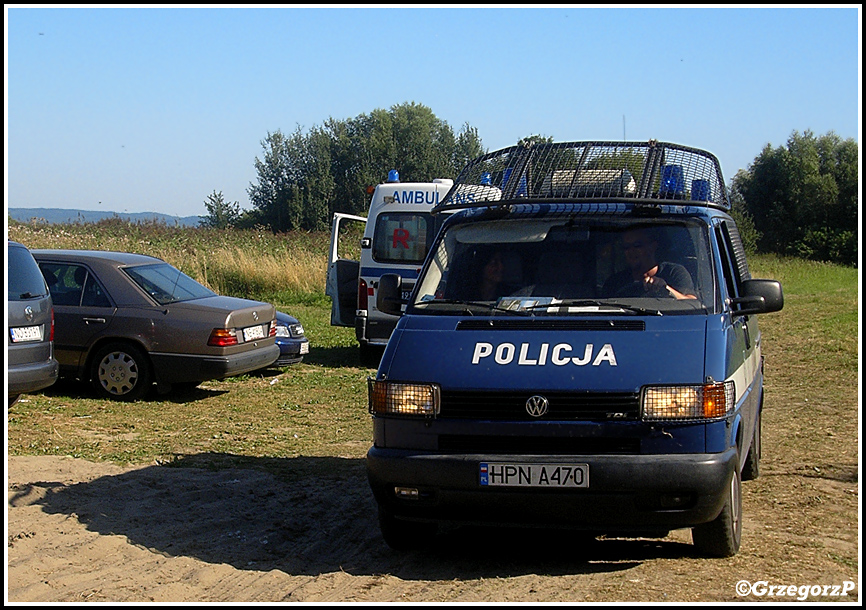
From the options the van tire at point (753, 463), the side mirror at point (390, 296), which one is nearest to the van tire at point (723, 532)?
the van tire at point (753, 463)

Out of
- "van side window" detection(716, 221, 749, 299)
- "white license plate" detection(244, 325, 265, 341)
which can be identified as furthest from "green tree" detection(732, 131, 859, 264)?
"van side window" detection(716, 221, 749, 299)

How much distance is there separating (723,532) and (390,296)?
256cm

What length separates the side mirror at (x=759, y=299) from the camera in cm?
545

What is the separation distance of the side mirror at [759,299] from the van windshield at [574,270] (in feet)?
0.86

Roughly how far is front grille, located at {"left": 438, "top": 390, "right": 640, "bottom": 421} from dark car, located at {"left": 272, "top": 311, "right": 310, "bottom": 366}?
821 centimetres

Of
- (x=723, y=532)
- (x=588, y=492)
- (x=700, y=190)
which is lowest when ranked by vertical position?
(x=723, y=532)

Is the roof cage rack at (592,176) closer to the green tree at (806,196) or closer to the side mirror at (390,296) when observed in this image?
the side mirror at (390,296)

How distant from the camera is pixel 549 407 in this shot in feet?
15.6

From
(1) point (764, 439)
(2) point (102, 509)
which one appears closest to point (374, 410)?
(2) point (102, 509)

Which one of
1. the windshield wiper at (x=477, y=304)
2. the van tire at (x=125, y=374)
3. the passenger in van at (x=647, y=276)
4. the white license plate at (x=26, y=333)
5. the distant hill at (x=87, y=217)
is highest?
the distant hill at (x=87, y=217)

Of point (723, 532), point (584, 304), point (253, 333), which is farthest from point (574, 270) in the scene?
point (253, 333)

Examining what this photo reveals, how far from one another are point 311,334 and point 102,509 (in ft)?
39.6

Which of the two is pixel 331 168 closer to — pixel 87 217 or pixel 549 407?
pixel 87 217

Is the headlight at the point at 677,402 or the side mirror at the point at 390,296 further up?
the side mirror at the point at 390,296
